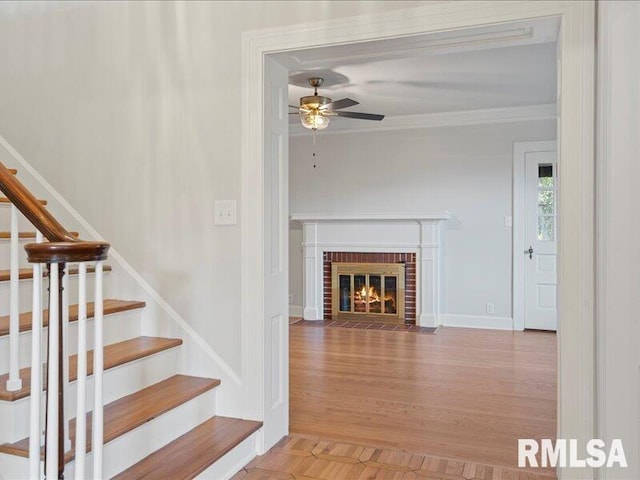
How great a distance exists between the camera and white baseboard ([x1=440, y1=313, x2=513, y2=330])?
610cm

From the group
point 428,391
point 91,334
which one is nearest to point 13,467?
point 91,334

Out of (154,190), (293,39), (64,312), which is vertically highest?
(293,39)

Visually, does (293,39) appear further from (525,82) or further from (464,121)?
(464,121)

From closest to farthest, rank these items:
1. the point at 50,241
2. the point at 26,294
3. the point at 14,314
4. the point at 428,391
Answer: the point at 50,241 → the point at 14,314 → the point at 26,294 → the point at 428,391

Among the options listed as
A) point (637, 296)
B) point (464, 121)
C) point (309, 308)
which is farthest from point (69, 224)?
point (464, 121)

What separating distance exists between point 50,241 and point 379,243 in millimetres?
5054

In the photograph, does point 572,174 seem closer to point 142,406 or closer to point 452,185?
point 142,406

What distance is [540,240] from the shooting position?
→ 6008 millimetres

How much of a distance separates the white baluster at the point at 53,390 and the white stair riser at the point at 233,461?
0.74 metres

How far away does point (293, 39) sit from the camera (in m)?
2.58

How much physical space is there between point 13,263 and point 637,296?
2244 mm

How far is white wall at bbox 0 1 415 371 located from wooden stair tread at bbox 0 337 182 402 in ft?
0.69

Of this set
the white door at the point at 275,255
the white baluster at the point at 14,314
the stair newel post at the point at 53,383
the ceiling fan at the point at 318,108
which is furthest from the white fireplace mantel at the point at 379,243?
the stair newel post at the point at 53,383

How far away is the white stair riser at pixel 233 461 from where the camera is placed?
2252mm
